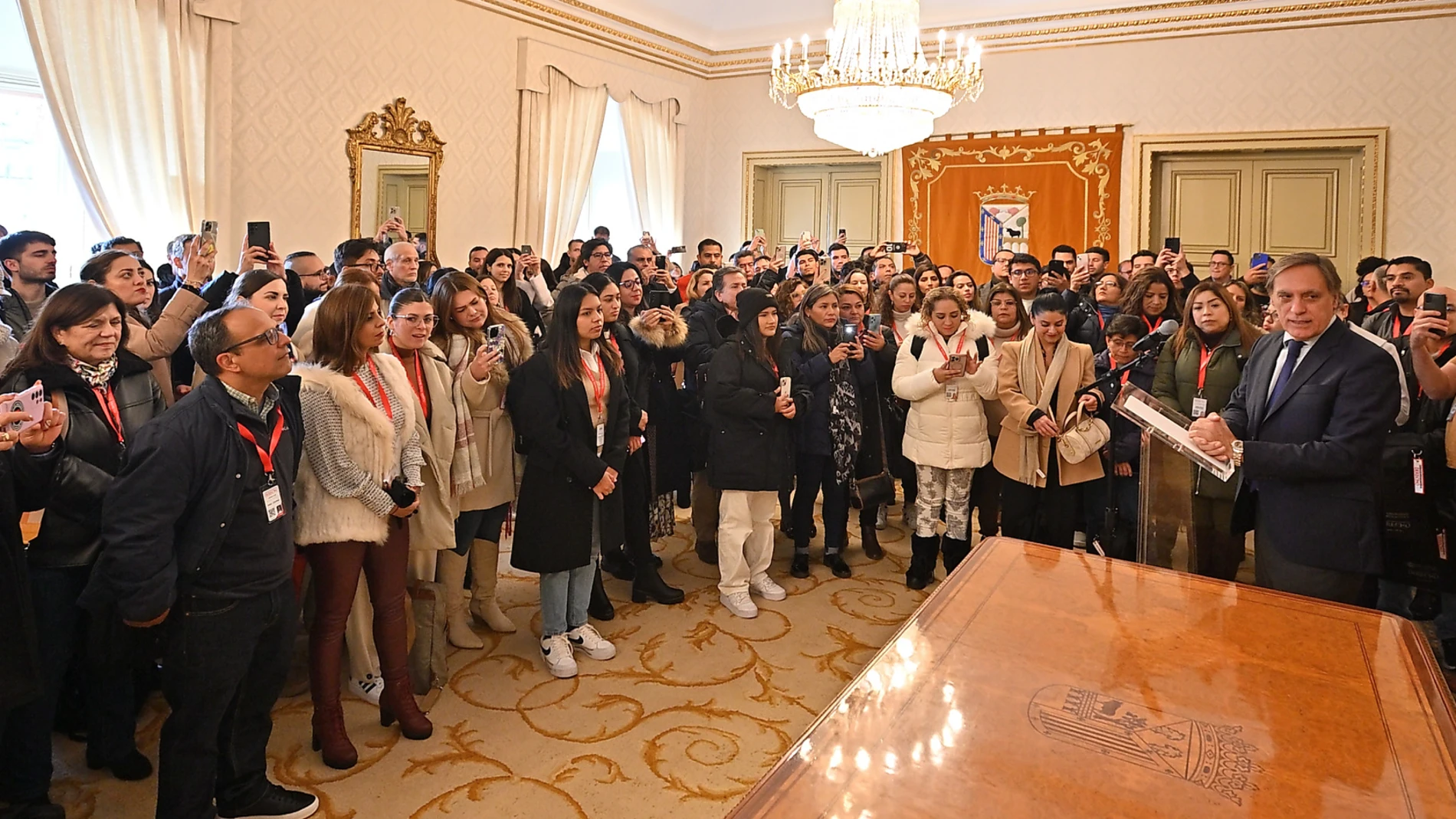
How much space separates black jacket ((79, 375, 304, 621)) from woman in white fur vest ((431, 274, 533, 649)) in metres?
1.11

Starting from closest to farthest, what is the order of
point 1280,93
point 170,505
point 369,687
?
point 170,505 → point 369,687 → point 1280,93

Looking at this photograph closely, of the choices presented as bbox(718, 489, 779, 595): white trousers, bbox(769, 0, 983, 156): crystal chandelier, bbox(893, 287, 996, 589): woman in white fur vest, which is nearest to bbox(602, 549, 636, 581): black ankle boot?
bbox(718, 489, 779, 595): white trousers

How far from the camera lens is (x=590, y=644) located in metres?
3.49

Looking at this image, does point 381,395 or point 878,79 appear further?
point 878,79

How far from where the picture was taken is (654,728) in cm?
296

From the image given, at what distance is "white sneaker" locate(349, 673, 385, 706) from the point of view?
122 inches

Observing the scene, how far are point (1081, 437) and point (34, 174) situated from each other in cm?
641

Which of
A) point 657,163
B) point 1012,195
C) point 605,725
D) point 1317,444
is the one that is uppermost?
point 657,163

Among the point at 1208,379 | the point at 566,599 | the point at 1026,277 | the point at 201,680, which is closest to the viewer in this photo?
the point at 201,680

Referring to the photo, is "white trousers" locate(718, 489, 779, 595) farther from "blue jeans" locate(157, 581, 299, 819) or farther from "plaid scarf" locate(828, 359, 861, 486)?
"blue jeans" locate(157, 581, 299, 819)

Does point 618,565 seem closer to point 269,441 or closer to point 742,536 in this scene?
point 742,536

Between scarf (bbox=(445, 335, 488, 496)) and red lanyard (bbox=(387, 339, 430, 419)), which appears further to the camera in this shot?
scarf (bbox=(445, 335, 488, 496))

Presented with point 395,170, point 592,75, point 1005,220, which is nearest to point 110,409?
point 395,170

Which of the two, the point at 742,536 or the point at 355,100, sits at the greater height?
the point at 355,100
